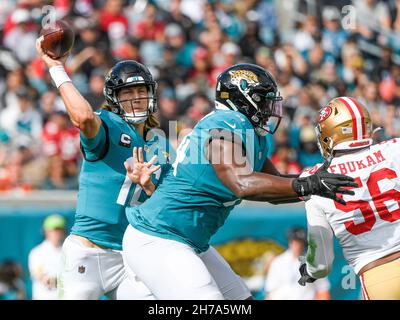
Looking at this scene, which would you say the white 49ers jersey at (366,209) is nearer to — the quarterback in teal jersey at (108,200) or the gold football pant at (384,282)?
the gold football pant at (384,282)

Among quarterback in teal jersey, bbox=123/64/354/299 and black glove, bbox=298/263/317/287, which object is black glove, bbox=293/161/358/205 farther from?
black glove, bbox=298/263/317/287

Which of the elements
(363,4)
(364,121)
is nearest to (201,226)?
(364,121)

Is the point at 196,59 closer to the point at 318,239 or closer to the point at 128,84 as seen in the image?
the point at 128,84

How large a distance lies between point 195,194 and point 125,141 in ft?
3.61

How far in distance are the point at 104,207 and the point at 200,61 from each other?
6.88 m

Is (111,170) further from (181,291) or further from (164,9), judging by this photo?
(164,9)

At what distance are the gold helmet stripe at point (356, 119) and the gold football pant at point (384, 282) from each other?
813 millimetres

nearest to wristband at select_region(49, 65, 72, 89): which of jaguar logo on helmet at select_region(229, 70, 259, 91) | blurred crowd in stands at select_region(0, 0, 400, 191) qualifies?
jaguar logo on helmet at select_region(229, 70, 259, 91)

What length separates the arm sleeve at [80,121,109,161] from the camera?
5.98 meters

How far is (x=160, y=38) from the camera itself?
13148mm

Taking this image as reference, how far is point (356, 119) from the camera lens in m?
5.86

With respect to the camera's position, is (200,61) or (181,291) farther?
(200,61)

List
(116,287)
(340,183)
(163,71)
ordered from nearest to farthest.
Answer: (340,183) < (116,287) < (163,71)

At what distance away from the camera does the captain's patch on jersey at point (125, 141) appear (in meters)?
6.21
